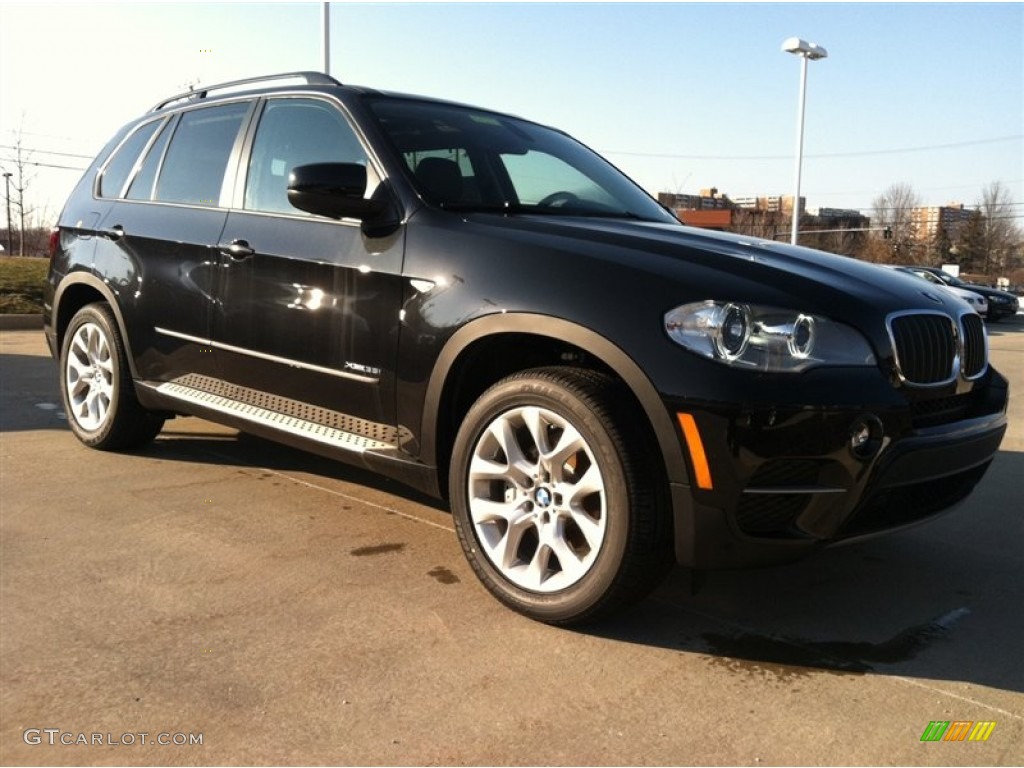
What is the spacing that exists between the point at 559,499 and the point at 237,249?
1.95 meters

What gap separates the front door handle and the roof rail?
2.59ft

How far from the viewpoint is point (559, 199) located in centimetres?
392

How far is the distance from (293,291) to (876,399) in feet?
7.42

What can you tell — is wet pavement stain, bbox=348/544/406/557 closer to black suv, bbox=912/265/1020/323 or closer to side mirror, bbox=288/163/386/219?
side mirror, bbox=288/163/386/219

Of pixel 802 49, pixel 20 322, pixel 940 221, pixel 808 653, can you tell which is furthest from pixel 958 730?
pixel 940 221

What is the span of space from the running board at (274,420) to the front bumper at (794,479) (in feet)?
4.32

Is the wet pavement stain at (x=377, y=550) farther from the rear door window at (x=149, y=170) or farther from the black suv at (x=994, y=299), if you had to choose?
the black suv at (x=994, y=299)

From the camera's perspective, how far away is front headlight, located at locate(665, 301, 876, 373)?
2.57m

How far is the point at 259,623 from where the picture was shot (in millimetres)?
2854

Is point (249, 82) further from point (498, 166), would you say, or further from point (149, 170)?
point (498, 166)

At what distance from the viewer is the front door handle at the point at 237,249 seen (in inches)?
152

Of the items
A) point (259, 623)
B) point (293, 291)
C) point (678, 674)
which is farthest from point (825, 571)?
point (293, 291)

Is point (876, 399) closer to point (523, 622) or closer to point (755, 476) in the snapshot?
point (755, 476)
